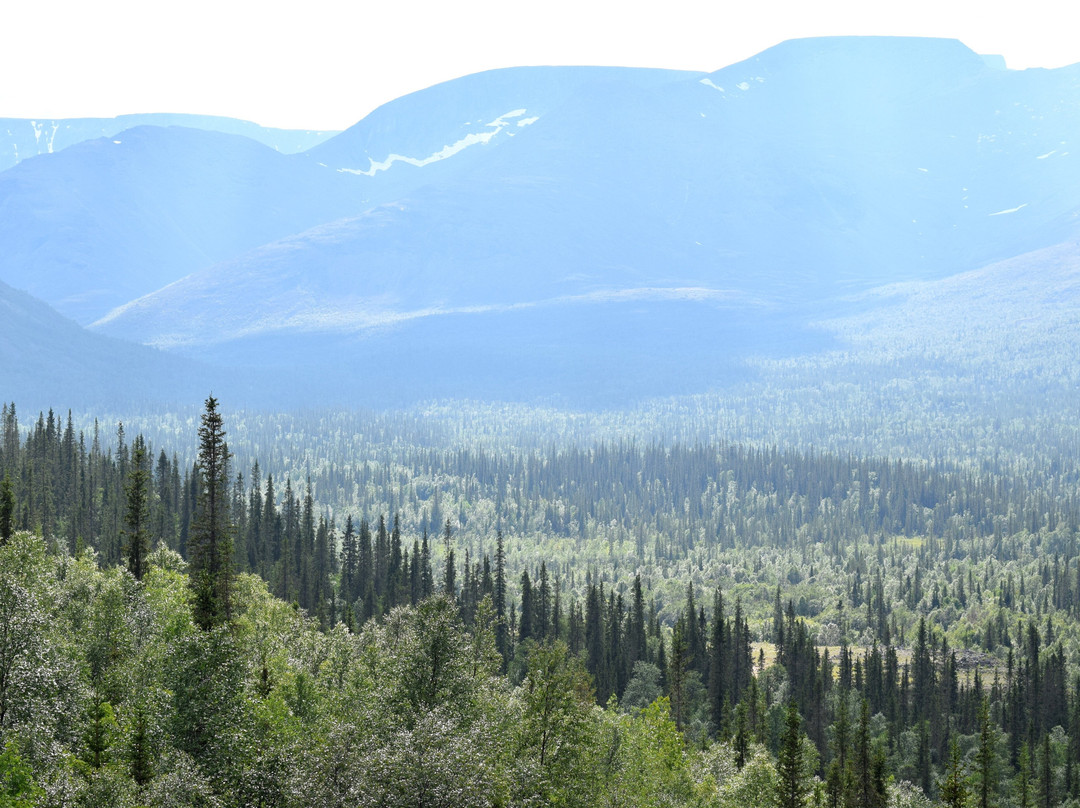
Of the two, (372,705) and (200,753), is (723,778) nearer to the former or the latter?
(372,705)

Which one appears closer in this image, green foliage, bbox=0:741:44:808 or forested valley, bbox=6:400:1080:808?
green foliage, bbox=0:741:44:808

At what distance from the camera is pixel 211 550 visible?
71.4 m

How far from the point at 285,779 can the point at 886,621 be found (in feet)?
475

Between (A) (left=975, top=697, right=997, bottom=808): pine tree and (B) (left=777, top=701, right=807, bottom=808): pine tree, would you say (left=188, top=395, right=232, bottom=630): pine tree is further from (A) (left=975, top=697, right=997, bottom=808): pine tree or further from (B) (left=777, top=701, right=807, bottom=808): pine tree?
(A) (left=975, top=697, right=997, bottom=808): pine tree

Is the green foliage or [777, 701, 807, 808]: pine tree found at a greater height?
the green foliage

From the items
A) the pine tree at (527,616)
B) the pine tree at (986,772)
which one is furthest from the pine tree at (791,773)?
the pine tree at (527,616)

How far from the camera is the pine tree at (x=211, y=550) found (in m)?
69.1

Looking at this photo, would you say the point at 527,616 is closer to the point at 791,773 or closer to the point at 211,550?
the point at 211,550

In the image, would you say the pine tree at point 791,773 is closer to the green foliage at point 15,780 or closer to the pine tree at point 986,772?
the pine tree at point 986,772

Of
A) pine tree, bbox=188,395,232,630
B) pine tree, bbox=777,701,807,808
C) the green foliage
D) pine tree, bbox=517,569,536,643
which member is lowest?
pine tree, bbox=517,569,536,643

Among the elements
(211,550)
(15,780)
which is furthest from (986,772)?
(15,780)

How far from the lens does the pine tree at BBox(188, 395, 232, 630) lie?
6912 cm

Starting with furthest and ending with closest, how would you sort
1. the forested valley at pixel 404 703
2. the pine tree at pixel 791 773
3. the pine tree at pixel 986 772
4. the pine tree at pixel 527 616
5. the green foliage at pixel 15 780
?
the pine tree at pixel 527 616
the pine tree at pixel 986 772
the pine tree at pixel 791 773
the forested valley at pixel 404 703
the green foliage at pixel 15 780

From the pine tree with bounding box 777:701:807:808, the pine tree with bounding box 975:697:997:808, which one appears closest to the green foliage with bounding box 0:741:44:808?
the pine tree with bounding box 777:701:807:808
